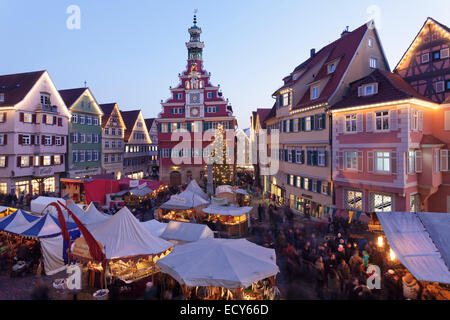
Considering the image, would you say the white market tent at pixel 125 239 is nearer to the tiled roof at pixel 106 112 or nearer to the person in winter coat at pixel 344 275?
the person in winter coat at pixel 344 275

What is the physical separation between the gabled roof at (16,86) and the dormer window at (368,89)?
106ft

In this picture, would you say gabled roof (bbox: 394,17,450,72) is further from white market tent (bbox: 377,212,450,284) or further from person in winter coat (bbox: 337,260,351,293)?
person in winter coat (bbox: 337,260,351,293)

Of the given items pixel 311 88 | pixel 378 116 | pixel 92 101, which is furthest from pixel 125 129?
pixel 378 116

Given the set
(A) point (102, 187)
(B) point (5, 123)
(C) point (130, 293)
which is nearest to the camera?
(C) point (130, 293)

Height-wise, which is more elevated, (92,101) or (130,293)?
(92,101)

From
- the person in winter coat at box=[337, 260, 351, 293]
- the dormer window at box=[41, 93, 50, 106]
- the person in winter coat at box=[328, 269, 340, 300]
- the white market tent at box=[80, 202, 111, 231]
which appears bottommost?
the person in winter coat at box=[328, 269, 340, 300]

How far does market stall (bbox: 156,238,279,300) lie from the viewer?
7918mm

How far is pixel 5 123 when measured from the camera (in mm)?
29344

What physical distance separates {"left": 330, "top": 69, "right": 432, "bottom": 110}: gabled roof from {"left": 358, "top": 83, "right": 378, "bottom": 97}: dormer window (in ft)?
0.67

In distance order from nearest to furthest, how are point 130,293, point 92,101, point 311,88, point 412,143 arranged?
1. point 130,293
2. point 412,143
3. point 311,88
4. point 92,101

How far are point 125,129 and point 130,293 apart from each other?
42.1m

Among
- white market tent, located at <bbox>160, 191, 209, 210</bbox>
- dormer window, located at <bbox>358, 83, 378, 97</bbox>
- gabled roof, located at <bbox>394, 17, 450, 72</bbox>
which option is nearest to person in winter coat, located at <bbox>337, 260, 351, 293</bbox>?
white market tent, located at <bbox>160, 191, 209, 210</bbox>

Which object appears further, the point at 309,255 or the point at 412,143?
the point at 412,143
